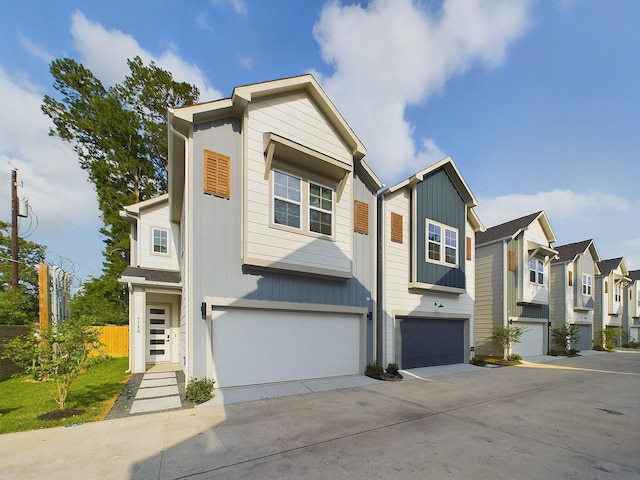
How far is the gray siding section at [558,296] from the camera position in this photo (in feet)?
65.5

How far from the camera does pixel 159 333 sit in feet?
39.4

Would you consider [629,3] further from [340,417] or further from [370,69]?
[340,417]

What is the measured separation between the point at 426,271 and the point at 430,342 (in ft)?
9.00

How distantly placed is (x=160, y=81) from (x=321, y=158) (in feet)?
59.9

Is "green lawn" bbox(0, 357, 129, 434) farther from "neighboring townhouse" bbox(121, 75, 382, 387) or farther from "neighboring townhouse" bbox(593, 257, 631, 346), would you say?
"neighboring townhouse" bbox(593, 257, 631, 346)

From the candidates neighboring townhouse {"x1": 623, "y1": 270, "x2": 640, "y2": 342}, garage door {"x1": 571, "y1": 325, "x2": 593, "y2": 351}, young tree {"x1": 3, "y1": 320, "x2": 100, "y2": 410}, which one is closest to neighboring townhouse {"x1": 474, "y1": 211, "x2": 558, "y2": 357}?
garage door {"x1": 571, "y1": 325, "x2": 593, "y2": 351}

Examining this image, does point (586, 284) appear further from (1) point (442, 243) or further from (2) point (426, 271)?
(2) point (426, 271)

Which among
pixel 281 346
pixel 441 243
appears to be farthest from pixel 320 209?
pixel 441 243

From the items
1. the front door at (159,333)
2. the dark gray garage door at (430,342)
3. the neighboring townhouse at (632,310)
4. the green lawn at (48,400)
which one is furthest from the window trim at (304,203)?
the neighboring townhouse at (632,310)

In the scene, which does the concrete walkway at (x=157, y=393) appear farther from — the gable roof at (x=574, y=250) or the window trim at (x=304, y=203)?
the gable roof at (x=574, y=250)

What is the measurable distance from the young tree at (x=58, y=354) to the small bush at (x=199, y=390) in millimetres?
1971

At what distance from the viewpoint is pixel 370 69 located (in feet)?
36.9

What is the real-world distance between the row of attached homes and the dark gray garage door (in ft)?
0.19

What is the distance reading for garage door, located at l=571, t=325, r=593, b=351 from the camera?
70.4 ft
